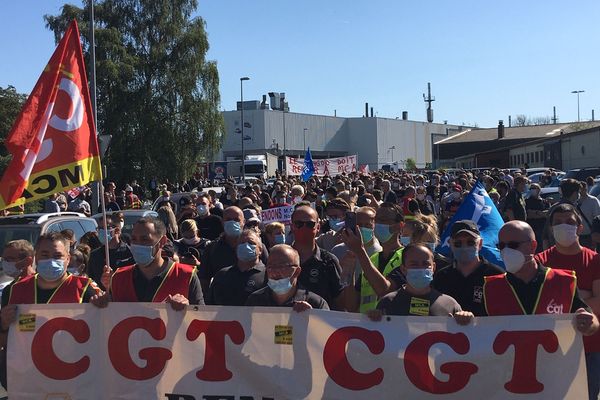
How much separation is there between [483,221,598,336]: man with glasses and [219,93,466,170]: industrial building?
267 feet

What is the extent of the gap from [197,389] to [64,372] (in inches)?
37.0

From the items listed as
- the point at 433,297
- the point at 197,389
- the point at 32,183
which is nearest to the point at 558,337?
the point at 433,297

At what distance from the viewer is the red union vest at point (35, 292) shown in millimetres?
5203

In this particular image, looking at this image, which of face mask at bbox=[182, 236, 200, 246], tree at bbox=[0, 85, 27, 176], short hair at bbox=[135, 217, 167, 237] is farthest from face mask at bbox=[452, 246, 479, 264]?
tree at bbox=[0, 85, 27, 176]

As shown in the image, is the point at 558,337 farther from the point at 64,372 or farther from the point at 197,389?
the point at 64,372

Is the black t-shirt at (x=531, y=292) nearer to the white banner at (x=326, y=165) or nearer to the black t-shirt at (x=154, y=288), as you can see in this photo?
the black t-shirt at (x=154, y=288)

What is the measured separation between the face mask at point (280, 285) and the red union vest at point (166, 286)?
0.62 meters

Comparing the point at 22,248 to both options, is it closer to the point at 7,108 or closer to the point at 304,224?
the point at 304,224

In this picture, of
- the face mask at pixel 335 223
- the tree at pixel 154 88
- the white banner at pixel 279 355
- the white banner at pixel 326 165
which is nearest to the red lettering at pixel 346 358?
the white banner at pixel 279 355

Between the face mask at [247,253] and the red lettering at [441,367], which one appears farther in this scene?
the face mask at [247,253]

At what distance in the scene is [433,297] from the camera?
473 cm

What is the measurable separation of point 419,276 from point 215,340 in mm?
1386

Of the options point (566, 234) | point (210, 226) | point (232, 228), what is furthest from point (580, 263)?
point (210, 226)

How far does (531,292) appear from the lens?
15.1 ft
